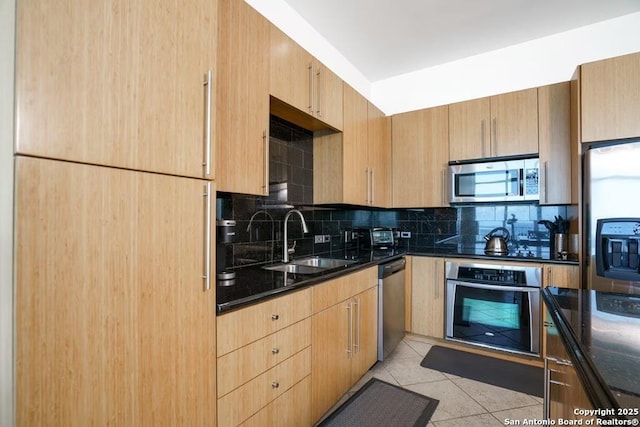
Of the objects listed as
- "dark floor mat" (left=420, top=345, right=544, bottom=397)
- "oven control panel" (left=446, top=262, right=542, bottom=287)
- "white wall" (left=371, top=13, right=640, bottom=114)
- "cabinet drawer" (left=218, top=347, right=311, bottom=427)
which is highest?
"white wall" (left=371, top=13, right=640, bottom=114)

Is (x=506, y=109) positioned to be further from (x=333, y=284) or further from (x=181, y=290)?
(x=181, y=290)

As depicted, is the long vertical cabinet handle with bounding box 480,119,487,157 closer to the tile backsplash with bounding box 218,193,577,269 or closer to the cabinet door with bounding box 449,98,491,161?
the cabinet door with bounding box 449,98,491,161

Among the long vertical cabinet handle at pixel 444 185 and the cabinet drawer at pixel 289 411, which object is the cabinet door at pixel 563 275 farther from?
the cabinet drawer at pixel 289 411

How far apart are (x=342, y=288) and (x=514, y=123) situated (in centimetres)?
227

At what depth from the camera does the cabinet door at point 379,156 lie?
2.93m

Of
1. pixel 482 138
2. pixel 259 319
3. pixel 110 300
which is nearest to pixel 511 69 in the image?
pixel 482 138

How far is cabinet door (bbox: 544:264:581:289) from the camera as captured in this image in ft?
7.53

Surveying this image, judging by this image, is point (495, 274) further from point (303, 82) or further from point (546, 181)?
point (303, 82)

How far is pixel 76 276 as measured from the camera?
76 cm

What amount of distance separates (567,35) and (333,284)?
125 inches

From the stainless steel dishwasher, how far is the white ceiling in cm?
211

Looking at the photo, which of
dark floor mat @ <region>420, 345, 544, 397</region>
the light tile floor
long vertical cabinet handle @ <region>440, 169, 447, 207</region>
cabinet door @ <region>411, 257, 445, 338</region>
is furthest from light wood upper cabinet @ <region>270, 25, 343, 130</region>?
dark floor mat @ <region>420, 345, 544, 397</region>

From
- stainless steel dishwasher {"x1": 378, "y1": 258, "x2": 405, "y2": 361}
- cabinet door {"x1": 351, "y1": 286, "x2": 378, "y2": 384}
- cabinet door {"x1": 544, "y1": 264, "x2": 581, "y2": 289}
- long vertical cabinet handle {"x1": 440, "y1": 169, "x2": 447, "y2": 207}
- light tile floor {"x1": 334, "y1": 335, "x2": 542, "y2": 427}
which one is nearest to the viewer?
light tile floor {"x1": 334, "y1": 335, "x2": 542, "y2": 427}

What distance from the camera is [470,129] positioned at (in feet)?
9.48
